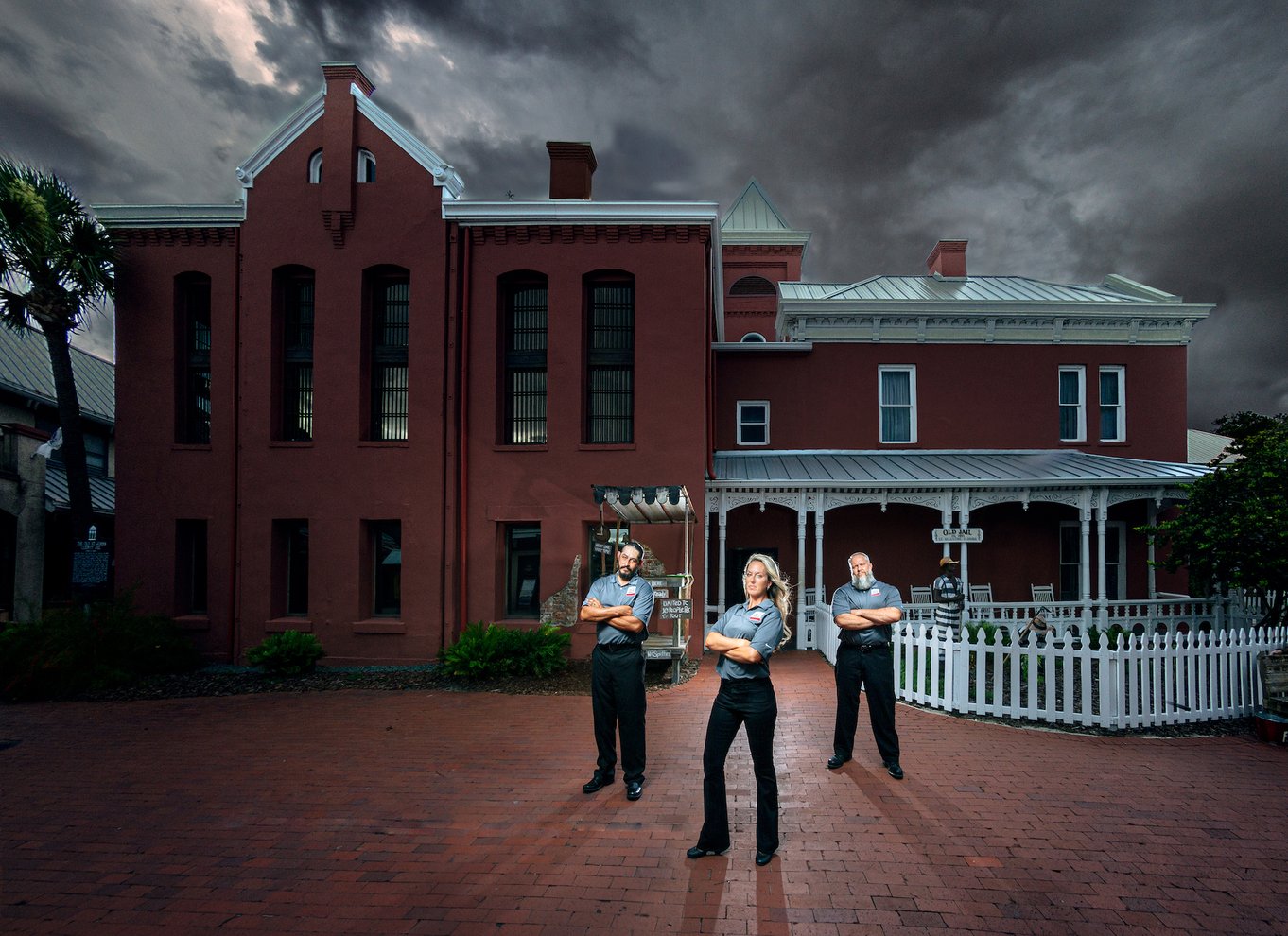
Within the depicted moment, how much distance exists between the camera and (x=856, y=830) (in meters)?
5.00

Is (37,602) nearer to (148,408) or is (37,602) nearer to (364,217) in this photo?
(148,408)

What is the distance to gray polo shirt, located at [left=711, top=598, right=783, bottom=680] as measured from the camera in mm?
4387

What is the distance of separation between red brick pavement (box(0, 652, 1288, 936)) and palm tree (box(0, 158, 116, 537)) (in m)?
6.27

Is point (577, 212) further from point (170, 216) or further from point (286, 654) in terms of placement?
point (286, 654)

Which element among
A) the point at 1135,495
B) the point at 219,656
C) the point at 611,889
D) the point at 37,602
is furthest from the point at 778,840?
the point at 37,602

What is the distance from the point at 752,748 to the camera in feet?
14.1

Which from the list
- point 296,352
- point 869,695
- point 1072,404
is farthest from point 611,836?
point 1072,404

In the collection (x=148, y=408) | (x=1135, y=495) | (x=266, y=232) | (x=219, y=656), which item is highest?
(x=266, y=232)

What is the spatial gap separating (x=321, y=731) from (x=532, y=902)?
16.5 feet

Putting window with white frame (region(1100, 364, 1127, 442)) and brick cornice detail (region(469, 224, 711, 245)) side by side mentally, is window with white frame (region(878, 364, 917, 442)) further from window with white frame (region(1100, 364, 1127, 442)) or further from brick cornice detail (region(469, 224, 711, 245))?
brick cornice detail (region(469, 224, 711, 245))

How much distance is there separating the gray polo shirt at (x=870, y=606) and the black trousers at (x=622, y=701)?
6.33 ft

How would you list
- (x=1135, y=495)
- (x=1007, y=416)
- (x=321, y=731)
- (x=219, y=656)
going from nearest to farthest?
1. (x=321, y=731)
2. (x=219, y=656)
3. (x=1135, y=495)
4. (x=1007, y=416)

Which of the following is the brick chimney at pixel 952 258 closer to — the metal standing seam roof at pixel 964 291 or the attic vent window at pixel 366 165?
the metal standing seam roof at pixel 964 291

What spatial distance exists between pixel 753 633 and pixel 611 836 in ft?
6.64
